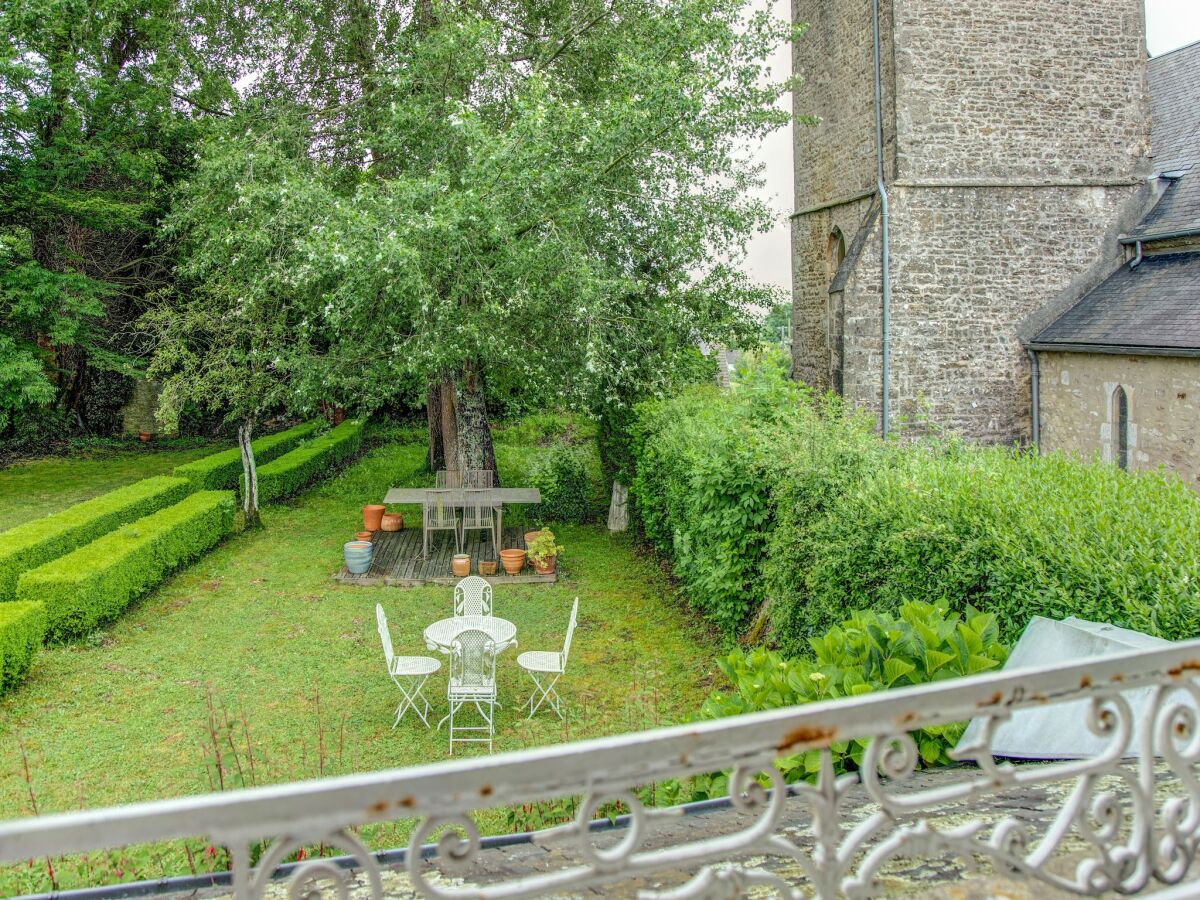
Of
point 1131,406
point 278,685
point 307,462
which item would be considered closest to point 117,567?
point 278,685

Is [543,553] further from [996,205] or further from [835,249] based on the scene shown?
[996,205]

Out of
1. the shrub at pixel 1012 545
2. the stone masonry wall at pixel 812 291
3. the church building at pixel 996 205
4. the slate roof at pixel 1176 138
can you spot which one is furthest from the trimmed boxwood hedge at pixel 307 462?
the slate roof at pixel 1176 138

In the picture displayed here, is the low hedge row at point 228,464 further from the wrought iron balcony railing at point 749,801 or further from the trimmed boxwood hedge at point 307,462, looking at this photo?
the wrought iron balcony railing at point 749,801

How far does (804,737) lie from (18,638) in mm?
9655

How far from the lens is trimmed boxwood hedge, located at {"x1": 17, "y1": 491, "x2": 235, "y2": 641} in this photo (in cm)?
1056

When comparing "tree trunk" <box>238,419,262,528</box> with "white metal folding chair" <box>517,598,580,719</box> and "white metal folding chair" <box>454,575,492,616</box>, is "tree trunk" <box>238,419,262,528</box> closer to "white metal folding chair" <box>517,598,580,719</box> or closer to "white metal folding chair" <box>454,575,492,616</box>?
"white metal folding chair" <box>454,575,492,616</box>

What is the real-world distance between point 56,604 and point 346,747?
4838 millimetres

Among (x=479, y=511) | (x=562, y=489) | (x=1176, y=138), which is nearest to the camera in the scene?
(x=479, y=511)

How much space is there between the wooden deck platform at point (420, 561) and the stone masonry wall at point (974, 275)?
726 centimetres

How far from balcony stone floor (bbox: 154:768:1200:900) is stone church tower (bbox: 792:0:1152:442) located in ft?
40.9

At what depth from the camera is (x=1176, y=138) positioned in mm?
16203

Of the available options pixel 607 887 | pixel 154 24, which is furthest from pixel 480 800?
pixel 154 24

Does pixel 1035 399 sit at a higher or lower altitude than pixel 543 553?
higher

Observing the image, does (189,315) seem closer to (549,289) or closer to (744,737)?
(549,289)
